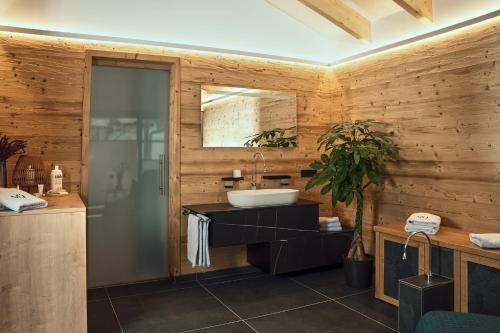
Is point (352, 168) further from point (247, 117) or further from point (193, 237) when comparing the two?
point (193, 237)

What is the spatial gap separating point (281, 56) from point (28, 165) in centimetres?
275

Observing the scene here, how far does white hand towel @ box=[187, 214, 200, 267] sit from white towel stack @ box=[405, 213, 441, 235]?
69.9 inches

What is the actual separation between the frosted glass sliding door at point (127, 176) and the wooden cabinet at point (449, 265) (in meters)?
2.14

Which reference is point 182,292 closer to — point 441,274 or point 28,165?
point 28,165

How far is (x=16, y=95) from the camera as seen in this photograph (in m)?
3.47

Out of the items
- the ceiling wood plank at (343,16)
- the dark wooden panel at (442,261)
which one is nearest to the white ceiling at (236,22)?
the ceiling wood plank at (343,16)

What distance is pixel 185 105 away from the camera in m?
4.09

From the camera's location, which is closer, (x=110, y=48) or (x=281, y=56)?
(x=110, y=48)

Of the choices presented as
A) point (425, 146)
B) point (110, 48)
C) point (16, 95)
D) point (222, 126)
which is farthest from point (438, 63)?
point (16, 95)

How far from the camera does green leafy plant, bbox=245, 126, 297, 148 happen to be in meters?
4.47

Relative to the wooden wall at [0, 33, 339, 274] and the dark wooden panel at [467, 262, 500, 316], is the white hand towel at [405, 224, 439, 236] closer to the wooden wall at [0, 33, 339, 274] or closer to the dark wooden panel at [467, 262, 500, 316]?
the dark wooden panel at [467, 262, 500, 316]

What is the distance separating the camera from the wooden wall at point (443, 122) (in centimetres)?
329

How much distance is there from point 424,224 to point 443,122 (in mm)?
1002

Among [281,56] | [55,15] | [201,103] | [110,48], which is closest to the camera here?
[55,15]
